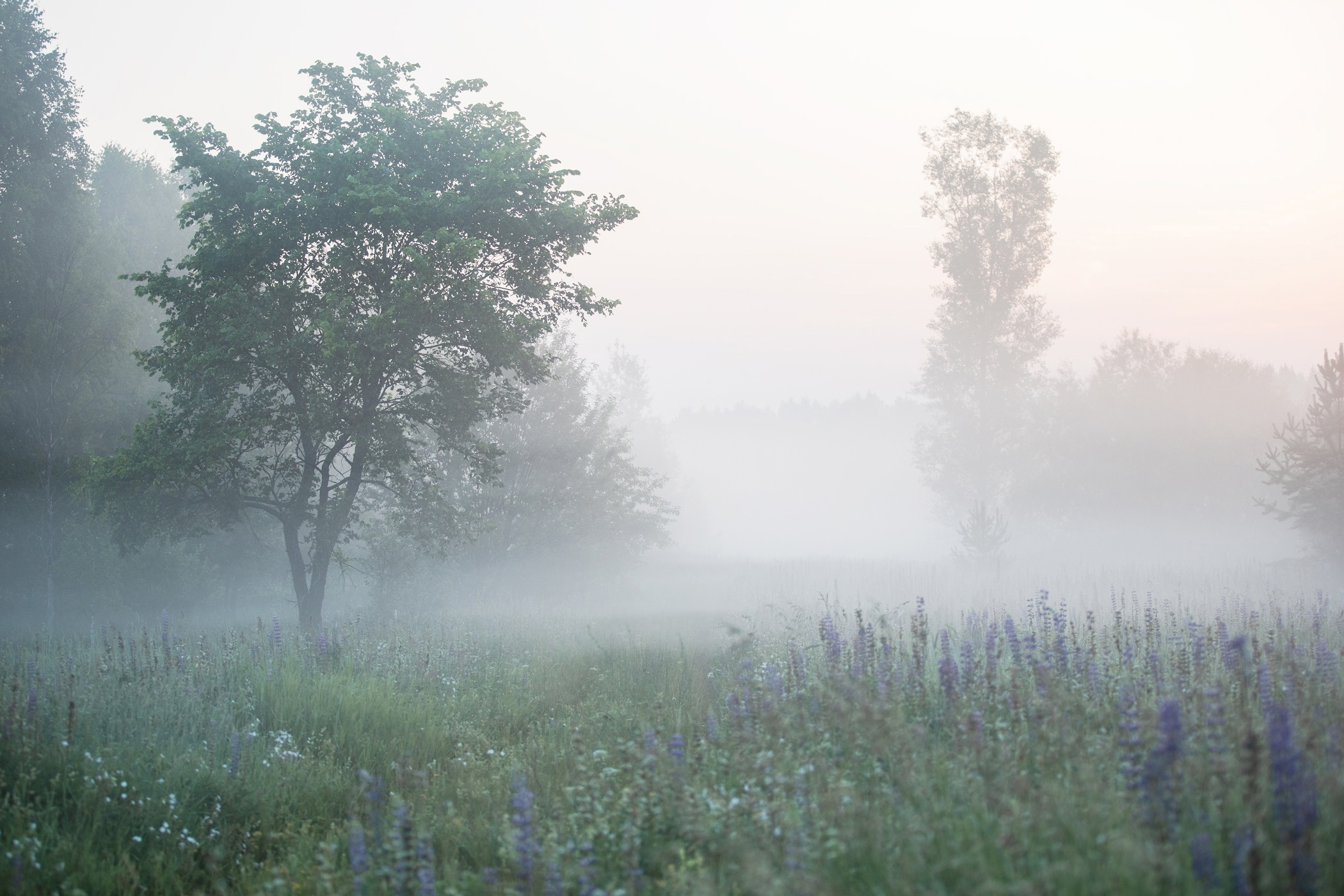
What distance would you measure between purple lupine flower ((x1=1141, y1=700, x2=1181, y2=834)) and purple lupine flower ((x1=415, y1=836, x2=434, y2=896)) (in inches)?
120

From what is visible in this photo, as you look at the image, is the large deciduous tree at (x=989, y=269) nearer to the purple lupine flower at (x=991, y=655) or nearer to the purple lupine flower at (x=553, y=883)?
the purple lupine flower at (x=991, y=655)

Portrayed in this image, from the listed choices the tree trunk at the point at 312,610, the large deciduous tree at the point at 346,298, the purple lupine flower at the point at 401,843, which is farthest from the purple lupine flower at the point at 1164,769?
the tree trunk at the point at 312,610

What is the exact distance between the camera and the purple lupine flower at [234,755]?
5613mm

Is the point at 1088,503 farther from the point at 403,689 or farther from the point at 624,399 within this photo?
the point at 403,689

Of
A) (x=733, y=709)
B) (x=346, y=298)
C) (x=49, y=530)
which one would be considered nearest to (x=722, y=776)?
(x=733, y=709)

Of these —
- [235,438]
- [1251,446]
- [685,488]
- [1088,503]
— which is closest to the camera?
[235,438]

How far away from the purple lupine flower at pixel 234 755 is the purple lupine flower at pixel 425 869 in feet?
9.19

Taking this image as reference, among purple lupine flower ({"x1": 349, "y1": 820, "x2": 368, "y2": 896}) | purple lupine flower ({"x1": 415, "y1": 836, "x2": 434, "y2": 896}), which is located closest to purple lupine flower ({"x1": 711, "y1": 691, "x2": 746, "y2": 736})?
purple lupine flower ({"x1": 415, "y1": 836, "x2": 434, "y2": 896})

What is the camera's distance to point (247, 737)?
6.26m

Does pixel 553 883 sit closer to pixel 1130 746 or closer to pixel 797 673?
pixel 1130 746

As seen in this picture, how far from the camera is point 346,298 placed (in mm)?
12047

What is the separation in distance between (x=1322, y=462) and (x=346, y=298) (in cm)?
2022

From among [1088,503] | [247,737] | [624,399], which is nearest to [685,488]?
[624,399]

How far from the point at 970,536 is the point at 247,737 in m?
21.7
